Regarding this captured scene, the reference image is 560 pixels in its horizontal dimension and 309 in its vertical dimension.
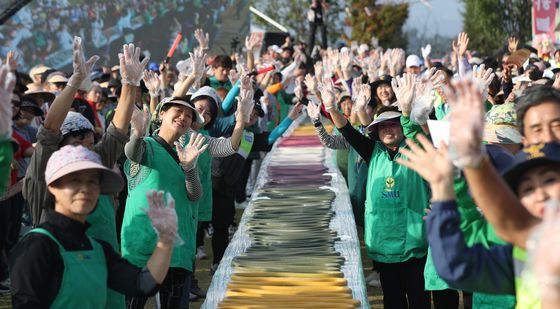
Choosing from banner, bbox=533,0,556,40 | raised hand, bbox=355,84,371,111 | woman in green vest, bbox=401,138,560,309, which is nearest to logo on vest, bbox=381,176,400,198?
raised hand, bbox=355,84,371,111

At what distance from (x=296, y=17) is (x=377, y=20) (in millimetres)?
5955

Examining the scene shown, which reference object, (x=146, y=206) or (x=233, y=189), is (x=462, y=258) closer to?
(x=146, y=206)

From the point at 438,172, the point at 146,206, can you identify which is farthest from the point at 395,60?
the point at 438,172

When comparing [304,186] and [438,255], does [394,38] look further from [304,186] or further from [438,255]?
[438,255]

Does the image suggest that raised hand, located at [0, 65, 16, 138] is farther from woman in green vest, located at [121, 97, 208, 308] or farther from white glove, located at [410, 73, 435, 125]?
white glove, located at [410, 73, 435, 125]

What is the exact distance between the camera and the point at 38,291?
3613mm

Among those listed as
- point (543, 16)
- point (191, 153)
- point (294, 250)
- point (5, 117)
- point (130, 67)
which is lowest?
point (294, 250)

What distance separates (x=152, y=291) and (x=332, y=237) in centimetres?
298

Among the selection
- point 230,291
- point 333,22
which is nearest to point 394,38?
point 333,22

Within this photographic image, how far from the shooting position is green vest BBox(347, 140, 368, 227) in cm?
780

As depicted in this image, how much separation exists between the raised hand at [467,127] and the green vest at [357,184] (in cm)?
465

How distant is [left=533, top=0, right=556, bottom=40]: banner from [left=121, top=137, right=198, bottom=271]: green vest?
19.0 meters

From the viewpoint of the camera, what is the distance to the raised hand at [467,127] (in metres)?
2.97

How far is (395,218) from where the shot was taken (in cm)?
620
